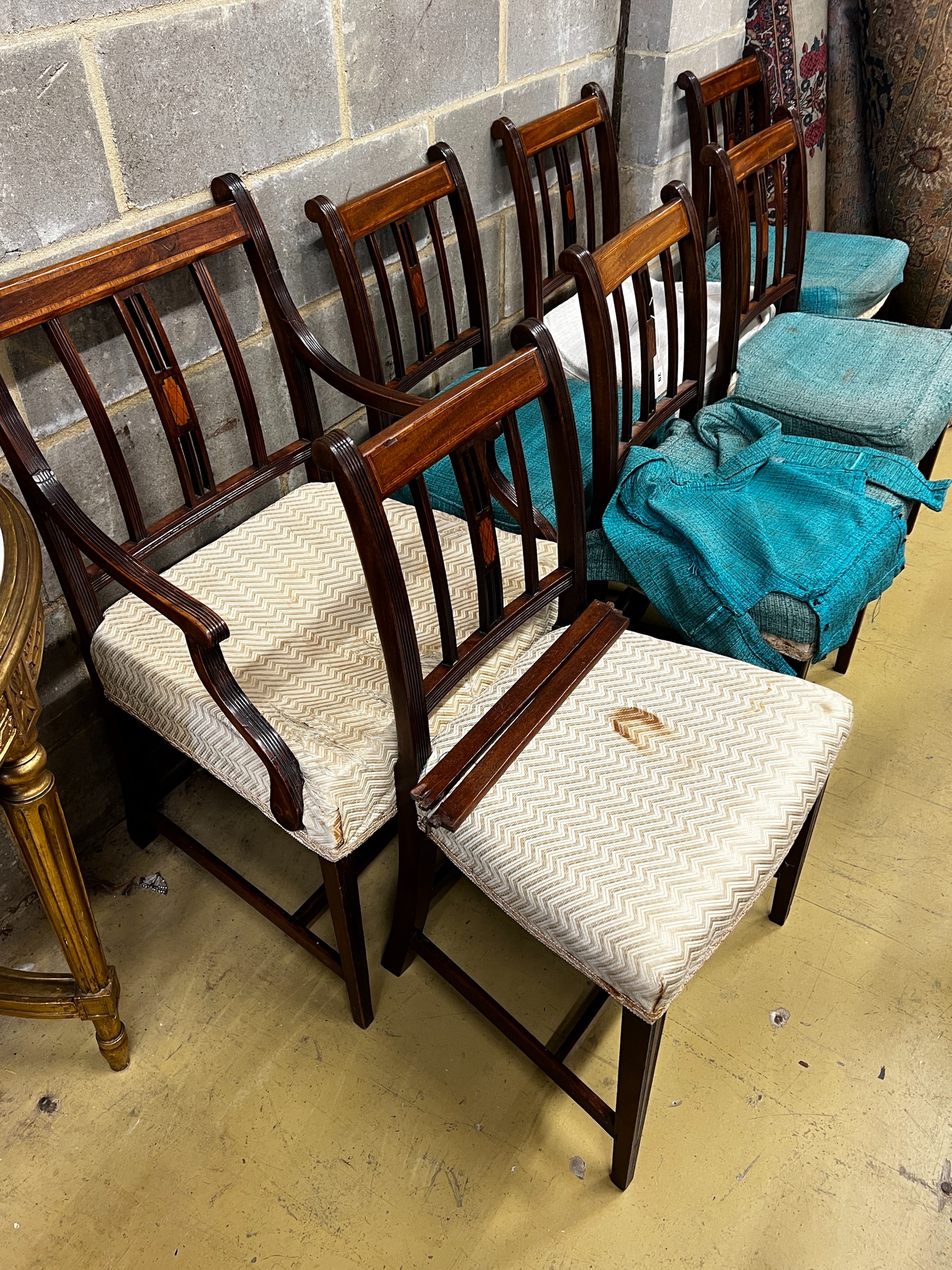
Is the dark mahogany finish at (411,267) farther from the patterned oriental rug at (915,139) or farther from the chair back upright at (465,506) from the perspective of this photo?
the patterned oriental rug at (915,139)

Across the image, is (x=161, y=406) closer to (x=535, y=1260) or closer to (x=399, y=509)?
(x=399, y=509)

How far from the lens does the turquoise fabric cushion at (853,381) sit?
5.85 ft

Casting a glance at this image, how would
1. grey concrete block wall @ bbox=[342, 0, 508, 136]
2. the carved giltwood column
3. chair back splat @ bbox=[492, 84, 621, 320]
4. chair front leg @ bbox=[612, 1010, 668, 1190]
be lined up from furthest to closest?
chair back splat @ bbox=[492, 84, 621, 320]
grey concrete block wall @ bbox=[342, 0, 508, 136]
chair front leg @ bbox=[612, 1010, 668, 1190]
the carved giltwood column

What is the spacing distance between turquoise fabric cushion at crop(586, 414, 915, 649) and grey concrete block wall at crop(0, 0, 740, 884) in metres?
0.61

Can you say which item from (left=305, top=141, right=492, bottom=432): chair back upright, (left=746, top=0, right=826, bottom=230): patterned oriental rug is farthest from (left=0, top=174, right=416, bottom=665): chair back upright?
(left=746, top=0, right=826, bottom=230): patterned oriental rug

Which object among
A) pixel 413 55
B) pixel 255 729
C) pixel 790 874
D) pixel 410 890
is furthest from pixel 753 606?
pixel 413 55

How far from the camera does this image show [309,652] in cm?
128

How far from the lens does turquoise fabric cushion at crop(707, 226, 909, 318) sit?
7.33ft

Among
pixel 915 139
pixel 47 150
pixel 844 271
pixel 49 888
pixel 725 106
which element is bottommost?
pixel 49 888

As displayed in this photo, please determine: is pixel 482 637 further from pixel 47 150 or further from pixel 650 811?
pixel 47 150

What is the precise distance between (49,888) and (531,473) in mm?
1012

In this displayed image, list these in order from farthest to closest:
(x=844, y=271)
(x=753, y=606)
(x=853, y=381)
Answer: (x=844, y=271) < (x=853, y=381) < (x=753, y=606)

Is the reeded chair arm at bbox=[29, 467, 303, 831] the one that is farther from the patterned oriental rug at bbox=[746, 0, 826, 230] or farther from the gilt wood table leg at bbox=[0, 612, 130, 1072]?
the patterned oriental rug at bbox=[746, 0, 826, 230]

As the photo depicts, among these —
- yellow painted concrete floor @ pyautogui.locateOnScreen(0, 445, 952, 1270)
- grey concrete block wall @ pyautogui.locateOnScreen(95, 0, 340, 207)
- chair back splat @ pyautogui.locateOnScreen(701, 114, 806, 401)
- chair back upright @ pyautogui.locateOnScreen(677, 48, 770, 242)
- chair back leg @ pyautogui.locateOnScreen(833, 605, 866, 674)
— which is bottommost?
yellow painted concrete floor @ pyautogui.locateOnScreen(0, 445, 952, 1270)
